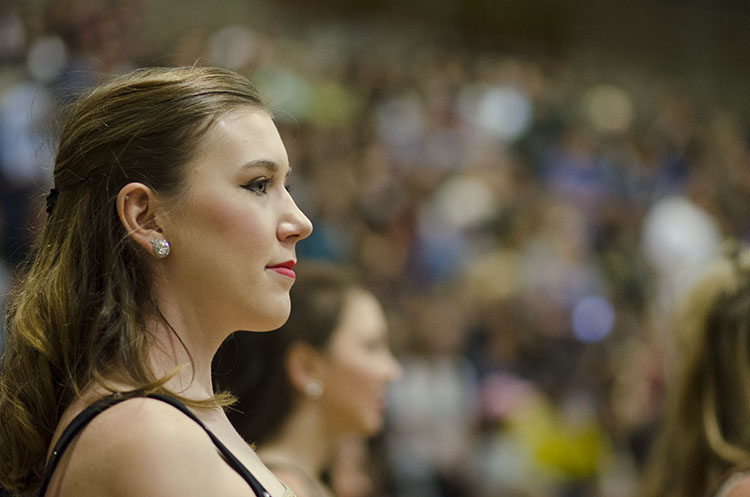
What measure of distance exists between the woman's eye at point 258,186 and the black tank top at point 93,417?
30 centimetres

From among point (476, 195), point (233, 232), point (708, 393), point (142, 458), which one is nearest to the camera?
point (142, 458)

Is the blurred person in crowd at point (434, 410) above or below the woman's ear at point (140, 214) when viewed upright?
below

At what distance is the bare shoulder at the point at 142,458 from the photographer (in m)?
1.19

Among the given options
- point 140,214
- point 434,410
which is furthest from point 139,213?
point 434,410

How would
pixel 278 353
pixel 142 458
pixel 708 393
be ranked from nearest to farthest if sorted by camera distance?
1. pixel 142 458
2. pixel 708 393
3. pixel 278 353

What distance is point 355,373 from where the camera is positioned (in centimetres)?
256

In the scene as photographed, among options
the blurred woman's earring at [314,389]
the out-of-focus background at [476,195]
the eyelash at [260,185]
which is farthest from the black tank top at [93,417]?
the blurred woman's earring at [314,389]

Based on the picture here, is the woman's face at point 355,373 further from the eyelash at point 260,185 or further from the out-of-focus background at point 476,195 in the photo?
the eyelash at point 260,185

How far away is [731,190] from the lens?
344 inches

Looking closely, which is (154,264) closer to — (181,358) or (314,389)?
(181,358)

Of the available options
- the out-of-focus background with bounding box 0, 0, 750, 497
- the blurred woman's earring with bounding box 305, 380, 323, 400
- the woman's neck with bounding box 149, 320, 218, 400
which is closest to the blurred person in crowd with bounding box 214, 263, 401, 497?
the blurred woman's earring with bounding box 305, 380, 323, 400

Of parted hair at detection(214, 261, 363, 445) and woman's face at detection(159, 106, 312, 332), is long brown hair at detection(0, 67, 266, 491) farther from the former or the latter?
parted hair at detection(214, 261, 363, 445)

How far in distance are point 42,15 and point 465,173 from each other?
11.4ft

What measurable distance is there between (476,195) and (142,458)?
6.38m
